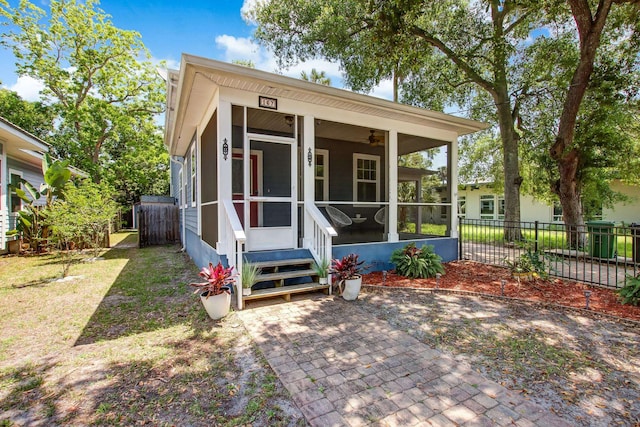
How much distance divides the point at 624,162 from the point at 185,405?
1502 centimetres

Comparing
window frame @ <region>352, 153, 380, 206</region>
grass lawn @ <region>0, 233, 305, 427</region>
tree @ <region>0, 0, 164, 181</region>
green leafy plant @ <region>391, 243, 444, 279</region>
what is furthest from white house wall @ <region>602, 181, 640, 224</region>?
tree @ <region>0, 0, 164, 181</region>

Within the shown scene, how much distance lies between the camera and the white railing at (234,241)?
4293 mm

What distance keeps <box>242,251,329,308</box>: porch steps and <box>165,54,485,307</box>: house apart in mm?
80

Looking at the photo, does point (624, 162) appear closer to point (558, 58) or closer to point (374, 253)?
point (558, 58)

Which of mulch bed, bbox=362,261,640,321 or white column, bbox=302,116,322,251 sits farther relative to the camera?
white column, bbox=302,116,322,251

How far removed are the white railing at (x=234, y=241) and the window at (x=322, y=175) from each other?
4.29 meters

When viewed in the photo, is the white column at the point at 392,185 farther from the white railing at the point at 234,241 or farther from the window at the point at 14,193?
the window at the point at 14,193

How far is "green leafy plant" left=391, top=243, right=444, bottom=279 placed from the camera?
20.1 ft

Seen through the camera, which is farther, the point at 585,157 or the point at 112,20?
the point at 112,20

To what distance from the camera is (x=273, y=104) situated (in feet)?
17.4

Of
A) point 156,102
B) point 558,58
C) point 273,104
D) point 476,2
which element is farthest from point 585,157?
point 156,102

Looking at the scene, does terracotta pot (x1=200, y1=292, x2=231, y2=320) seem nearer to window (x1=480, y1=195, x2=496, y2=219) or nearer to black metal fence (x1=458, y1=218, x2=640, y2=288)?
black metal fence (x1=458, y1=218, x2=640, y2=288)

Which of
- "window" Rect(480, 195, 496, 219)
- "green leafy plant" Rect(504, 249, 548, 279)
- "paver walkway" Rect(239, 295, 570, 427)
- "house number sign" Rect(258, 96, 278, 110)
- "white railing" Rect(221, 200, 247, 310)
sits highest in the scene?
"house number sign" Rect(258, 96, 278, 110)

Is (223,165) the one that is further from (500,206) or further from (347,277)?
(500,206)
